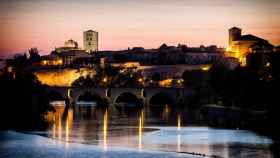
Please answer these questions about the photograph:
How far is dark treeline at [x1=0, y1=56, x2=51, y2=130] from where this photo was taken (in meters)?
24.7

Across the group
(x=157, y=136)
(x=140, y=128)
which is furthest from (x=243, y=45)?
(x=157, y=136)

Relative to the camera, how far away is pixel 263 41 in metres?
61.1

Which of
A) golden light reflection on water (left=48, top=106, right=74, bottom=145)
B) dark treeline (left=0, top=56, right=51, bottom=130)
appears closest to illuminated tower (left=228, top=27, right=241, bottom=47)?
golden light reflection on water (left=48, top=106, right=74, bottom=145)

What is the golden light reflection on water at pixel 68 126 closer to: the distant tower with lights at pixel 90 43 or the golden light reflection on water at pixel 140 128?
the golden light reflection on water at pixel 140 128

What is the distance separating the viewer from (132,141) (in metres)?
21.1

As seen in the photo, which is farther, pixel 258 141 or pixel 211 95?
pixel 211 95

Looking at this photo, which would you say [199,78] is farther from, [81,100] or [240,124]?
[240,124]

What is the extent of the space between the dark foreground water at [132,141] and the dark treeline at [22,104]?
633 mm

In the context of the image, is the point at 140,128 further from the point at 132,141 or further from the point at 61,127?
the point at 132,141

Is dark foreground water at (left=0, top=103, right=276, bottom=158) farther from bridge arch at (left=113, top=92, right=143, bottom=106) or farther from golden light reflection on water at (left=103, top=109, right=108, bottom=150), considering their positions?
bridge arch at (left=113, top=92, right=143, bottom=106)

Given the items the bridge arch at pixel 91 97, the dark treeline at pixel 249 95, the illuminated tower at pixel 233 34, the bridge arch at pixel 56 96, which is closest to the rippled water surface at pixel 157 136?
the dark treeline at pixel 249 95

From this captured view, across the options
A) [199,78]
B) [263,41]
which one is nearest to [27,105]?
[199,78]

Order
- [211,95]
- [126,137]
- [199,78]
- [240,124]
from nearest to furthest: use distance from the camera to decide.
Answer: [126,137] → [240,124] → [211,95] → [199,78]

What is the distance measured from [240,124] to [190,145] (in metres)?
5.22
